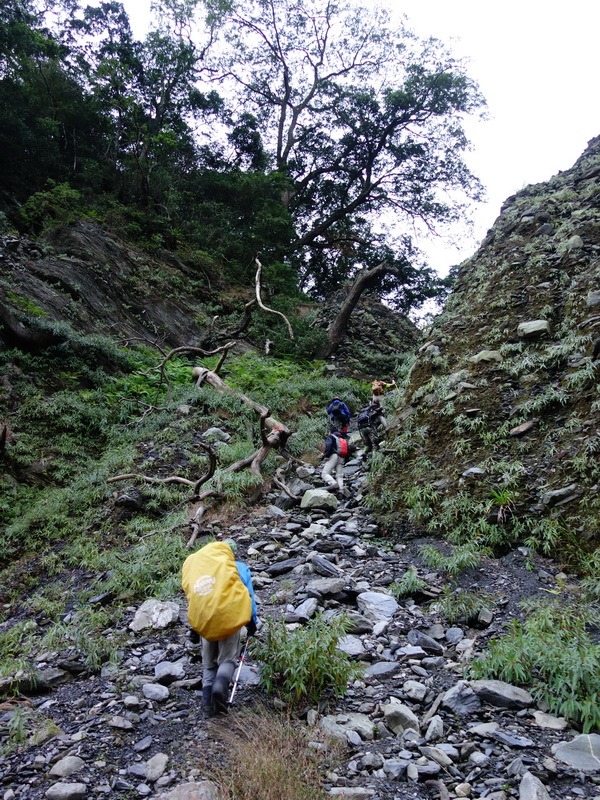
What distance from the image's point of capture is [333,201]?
23.3 metres

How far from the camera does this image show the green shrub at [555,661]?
10.2ft

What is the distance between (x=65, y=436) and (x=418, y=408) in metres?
6.87

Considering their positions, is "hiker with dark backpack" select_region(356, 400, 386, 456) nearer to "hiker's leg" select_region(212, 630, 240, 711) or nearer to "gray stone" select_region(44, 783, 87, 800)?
"hiker's leg" select_region(212, 630, 240, 711)

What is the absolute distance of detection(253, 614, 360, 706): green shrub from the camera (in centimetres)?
359

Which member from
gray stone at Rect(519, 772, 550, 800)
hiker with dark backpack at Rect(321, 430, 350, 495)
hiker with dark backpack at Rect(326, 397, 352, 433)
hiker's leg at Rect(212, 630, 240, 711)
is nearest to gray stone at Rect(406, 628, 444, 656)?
gray stone at Rect(519, 772, 550, 800)

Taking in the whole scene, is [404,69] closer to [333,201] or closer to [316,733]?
[333,201]

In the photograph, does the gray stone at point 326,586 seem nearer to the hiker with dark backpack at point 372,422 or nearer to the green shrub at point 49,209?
the hiker with dark backpack at point 372,422

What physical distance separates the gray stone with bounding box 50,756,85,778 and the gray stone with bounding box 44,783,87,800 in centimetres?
14

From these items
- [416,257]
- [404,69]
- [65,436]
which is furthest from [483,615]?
[404,69]

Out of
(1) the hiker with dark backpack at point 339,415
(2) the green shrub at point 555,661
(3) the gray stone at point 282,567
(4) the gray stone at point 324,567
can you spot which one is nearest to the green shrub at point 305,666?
(2) the green shrub at point 555,661

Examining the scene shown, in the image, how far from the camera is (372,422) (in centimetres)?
966

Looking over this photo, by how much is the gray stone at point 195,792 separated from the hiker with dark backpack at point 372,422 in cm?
715

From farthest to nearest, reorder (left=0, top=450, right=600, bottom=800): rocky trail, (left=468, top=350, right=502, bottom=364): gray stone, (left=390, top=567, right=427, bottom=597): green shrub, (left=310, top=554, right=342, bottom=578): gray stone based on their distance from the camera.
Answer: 1. (left=468, top=350, right=502, bottom=364): gray stone
2. (left=310, top=554, right=342, bottom=578): gray stone
3. (left=390, top=567, right=427, bottom=597): green shrub
4. (left=0, top=450, right=600, bottom=800): rocky trail

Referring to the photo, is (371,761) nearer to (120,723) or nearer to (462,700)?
(462,700)
